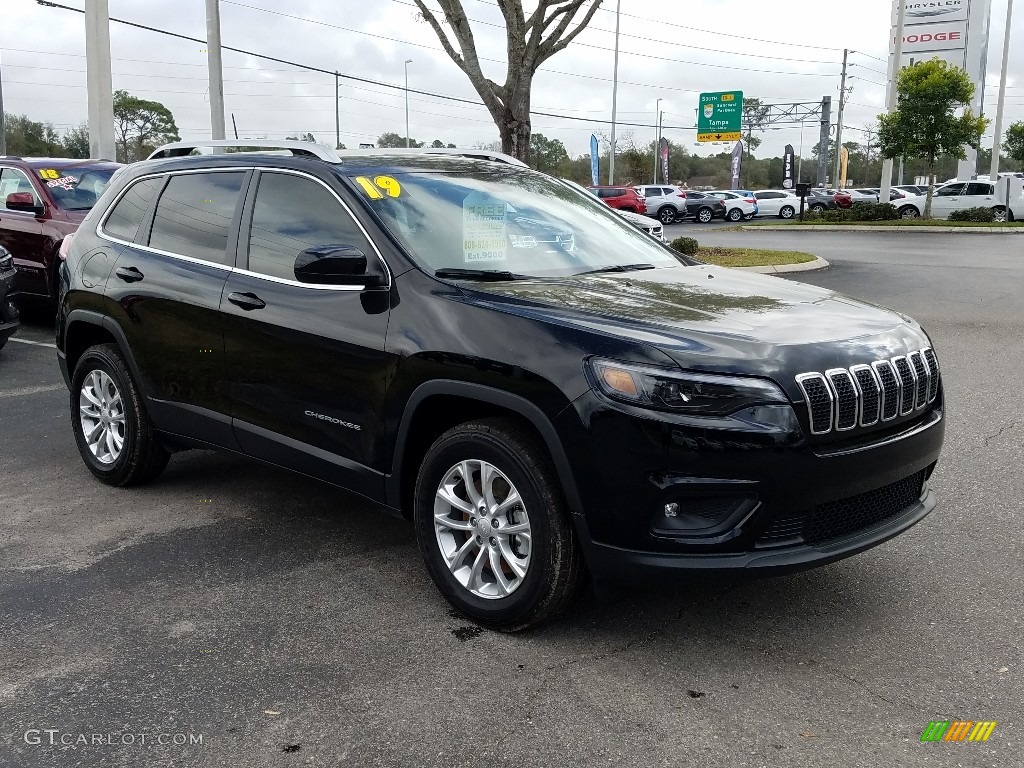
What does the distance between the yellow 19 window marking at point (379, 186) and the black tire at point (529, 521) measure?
3.75 ft

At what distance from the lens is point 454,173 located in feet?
15.3

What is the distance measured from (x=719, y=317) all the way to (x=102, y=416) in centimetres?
357

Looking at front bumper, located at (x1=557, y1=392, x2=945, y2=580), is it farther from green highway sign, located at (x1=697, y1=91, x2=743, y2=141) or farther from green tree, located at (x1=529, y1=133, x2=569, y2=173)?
green tree, located at (x1=529, y1=133, x2=569, y2=173)

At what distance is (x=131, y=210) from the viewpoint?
5.38m

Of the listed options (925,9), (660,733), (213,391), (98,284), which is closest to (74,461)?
(98,284)

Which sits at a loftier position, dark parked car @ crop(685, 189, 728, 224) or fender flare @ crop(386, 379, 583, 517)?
dark parked car @ crop(685, 189, 728, 224)

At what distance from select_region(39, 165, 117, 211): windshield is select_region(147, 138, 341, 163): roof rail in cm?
582

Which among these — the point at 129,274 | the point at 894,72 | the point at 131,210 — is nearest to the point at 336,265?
the point at 129,274

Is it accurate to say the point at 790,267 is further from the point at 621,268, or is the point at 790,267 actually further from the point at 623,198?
the point at 623,198

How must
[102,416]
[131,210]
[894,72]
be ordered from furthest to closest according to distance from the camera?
[894,72], [102,416], [131,210]

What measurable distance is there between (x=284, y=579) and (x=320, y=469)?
0.49m

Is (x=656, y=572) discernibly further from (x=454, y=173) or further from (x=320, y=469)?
(x=454, y=173)

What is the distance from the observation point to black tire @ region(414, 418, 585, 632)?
134 inches

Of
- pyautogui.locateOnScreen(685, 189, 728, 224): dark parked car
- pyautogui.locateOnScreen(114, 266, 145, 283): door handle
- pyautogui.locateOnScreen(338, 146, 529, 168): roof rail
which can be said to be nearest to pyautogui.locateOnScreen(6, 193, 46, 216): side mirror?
pyautogui.locateOnScreen(114, 266, 145, 283): door handle
